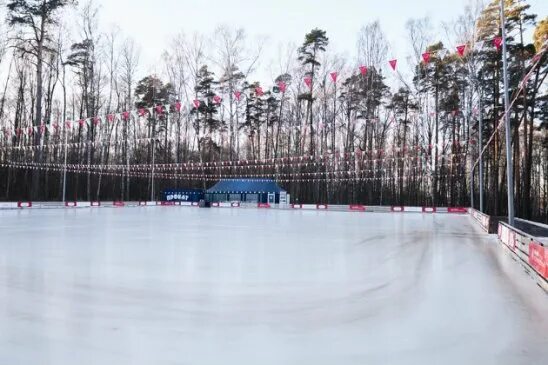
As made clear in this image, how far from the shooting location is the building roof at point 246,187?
48.3 metres

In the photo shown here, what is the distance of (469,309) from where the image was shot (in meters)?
5.55

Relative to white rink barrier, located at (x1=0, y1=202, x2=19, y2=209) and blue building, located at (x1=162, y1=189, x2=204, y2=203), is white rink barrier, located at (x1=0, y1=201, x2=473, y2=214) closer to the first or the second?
white rink barrier, located at (x1=0, y1=202, x2=19, y2=209)

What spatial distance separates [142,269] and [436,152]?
38655 millimetres

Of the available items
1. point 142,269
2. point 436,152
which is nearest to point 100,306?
point 142,269

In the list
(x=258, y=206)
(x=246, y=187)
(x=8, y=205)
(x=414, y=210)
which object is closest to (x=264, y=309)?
(x=8, y=205)

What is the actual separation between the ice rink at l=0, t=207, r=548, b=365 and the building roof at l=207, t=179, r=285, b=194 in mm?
37827

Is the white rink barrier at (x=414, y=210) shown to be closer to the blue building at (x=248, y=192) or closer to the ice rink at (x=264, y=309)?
the blue building at (x=248, y=192)

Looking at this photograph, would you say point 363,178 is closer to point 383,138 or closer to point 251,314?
point 383,138

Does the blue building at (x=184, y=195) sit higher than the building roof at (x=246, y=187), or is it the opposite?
the building roof at (x=246, y=187)

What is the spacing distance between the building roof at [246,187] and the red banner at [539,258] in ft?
131

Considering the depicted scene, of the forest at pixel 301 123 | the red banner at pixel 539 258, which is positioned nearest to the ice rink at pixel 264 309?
the red banner at pixel 539 258

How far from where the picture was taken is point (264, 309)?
17.9 ft

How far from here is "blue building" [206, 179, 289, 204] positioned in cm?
4788

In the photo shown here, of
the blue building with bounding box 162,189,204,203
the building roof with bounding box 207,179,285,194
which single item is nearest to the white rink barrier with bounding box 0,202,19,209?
the blue building with bounding box 162,189,204,203
